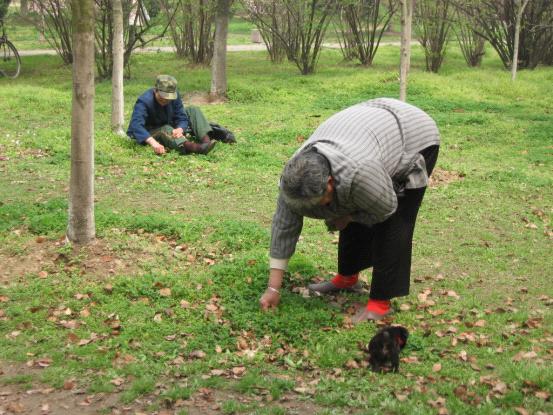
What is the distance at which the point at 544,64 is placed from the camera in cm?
1980

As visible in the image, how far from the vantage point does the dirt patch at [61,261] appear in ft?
17.7

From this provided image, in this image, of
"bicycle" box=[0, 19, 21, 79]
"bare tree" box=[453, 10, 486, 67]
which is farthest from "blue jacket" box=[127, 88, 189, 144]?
"bare tree" box=[453, 10, 486, 67]

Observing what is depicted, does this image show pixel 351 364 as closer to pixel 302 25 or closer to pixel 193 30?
pixel 302 25

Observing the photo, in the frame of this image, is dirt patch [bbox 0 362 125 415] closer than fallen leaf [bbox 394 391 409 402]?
Yes

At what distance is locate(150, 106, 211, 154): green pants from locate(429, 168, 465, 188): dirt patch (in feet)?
10.2

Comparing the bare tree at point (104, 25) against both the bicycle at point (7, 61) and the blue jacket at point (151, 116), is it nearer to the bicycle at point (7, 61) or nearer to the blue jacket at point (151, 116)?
the bicycle at point (7, 61)

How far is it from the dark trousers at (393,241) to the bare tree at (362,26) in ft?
43.8

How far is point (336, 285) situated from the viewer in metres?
5.37

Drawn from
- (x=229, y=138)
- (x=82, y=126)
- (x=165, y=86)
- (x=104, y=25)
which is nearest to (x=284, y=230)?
(x=82, y=126)

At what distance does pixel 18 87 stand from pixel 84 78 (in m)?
9.78

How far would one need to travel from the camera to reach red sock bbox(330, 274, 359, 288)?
5320mm

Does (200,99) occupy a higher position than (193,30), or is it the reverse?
(193,30)

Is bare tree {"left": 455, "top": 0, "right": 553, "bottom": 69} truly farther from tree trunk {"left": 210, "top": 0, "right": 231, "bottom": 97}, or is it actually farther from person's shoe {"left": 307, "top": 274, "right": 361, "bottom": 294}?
person's shoe {"left": 307, "top": 274, "right": 361, "bottom": 294}

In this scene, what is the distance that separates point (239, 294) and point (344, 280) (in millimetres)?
796
